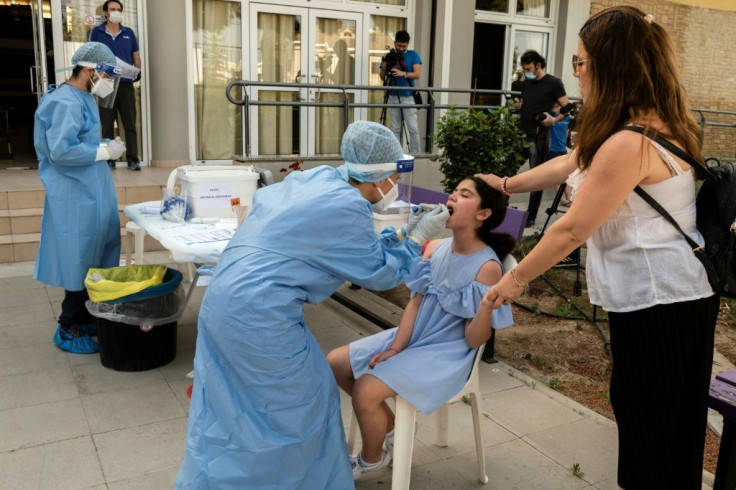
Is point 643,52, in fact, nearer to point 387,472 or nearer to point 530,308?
point 387,472

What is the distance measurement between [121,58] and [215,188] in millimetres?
4363

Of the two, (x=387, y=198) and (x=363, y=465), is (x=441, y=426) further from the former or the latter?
(x=387, y=198)

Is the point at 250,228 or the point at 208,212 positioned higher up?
the point at 250,228

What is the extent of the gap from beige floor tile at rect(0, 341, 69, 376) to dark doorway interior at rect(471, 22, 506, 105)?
8.11 meters

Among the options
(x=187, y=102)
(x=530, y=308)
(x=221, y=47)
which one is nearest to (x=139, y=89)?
(x=187, y=102)

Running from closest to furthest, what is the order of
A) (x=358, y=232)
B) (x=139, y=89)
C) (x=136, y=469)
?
1. (x=358, y=232)
2. (x=136, y=469)
3. (x=139, y=89)

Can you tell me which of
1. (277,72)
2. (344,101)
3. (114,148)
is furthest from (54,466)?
(277,72)

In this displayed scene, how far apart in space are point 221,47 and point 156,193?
2.77 m

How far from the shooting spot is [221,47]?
8758 mm

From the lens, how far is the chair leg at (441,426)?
9.64 feet

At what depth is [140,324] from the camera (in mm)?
3619

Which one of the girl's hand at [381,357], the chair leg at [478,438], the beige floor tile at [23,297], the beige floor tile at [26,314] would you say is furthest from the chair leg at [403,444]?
the beige floor tile at [23,297]

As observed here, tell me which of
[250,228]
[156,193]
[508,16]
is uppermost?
[508,16]

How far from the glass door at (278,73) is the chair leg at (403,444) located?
7.04m
